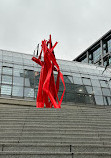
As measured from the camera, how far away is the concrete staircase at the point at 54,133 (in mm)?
5820

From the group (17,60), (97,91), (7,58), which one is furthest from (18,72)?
(97,91)

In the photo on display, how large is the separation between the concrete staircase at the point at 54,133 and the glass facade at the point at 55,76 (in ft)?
33.1

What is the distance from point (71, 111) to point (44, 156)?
6181 mm

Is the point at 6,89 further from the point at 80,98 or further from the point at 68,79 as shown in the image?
the point at 80,98

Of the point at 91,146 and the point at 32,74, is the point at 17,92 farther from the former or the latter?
the point at 91,146

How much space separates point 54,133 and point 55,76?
55.4 ft

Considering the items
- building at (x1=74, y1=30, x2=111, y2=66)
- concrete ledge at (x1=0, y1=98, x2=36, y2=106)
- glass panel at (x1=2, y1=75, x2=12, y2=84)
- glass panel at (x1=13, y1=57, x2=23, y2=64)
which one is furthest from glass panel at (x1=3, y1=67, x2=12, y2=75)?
building at (x1=74, y1=30, x2=111, y2=66)

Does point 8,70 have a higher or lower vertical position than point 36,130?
higher

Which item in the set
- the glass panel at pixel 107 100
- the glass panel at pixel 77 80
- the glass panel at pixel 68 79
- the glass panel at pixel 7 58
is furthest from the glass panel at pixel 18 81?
the glass panel at pixel 107 100

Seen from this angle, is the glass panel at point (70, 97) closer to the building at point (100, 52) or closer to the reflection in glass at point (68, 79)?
the reflection in glass at point (68, 79)

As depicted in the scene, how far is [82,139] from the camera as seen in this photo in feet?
24.9

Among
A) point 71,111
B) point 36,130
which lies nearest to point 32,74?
point 71,111

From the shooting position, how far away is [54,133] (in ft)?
26.3

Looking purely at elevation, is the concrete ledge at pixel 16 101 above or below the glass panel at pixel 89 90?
below
